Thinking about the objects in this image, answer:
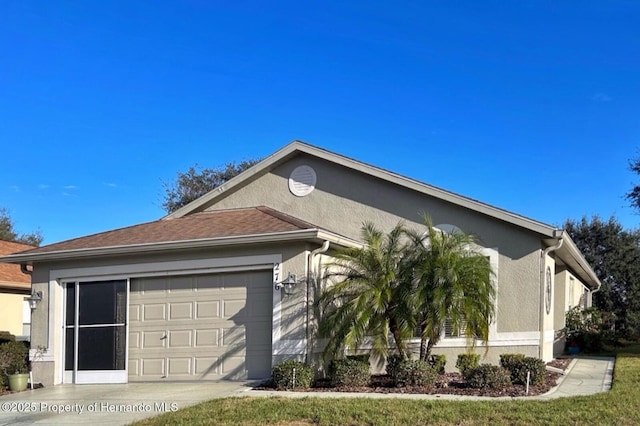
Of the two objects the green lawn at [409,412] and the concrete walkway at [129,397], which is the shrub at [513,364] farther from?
the green lawn at [409,412]

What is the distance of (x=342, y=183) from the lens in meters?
15.3

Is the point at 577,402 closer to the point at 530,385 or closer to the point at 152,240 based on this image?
the point at 530,385

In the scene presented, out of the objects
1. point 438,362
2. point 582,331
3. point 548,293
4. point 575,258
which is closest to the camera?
point 438,362

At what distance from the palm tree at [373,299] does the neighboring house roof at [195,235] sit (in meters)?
0.94

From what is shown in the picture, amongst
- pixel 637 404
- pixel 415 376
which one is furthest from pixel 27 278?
pixel 637 404

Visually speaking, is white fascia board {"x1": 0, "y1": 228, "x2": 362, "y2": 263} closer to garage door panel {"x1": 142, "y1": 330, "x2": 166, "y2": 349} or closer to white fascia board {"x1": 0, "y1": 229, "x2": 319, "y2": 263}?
white fascia board {"x1": 0, "y1": 229, "x2": 319, "y2": 263}

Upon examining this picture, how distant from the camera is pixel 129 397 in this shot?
38.2 feet

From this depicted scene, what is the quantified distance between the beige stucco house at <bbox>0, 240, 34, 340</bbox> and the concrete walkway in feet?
34.2

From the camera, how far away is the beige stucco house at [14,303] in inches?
888

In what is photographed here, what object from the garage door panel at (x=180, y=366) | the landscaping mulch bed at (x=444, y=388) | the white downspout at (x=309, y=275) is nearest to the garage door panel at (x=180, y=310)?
the garage door panel at (x=180, y=366)

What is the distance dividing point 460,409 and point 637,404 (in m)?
2.67

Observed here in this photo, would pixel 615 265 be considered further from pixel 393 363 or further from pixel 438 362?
pixel 393 363

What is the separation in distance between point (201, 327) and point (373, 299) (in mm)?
3945

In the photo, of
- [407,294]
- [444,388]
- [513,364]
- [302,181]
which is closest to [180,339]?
[302,181]
